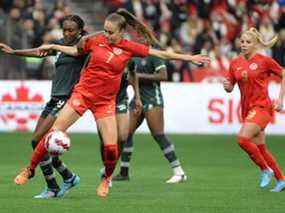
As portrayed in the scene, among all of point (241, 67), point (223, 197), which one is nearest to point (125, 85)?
point (241, 67)

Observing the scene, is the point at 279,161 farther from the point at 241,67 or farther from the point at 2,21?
the point at 2,21

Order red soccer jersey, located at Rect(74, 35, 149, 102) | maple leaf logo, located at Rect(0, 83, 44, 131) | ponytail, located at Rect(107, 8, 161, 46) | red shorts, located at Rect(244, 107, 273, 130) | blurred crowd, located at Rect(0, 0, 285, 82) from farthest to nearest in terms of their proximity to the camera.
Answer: blurred crowd, located at Rect(0, 0, 285, 82) → maple leaf logo, located at Rect(0, 83, 44, 131) → red shorts, located at Rect(244, 107, 273, 130) → ponytail, located at Rect(107, 8, 161, 46) → red soccer jersey, located at Rect(74, 35, 149, 102)

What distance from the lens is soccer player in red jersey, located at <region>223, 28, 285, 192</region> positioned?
1453cm

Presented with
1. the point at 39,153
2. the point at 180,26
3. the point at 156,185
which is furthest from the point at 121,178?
the point at 180,26

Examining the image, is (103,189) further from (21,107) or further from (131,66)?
(21,107)

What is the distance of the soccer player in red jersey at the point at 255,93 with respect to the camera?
14.5m

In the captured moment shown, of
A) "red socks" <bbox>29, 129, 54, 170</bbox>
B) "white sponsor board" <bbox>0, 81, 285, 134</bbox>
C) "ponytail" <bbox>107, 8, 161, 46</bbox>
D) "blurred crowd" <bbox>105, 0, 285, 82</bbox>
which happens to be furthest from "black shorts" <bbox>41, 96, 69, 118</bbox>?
"blurred crowd" <bbox>105, 0, 285, 82</bbox>

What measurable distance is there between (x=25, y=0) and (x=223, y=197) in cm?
1752

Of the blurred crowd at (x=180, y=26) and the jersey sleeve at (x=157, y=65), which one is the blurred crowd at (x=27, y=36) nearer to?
the blurred crowd at (x=180, y=26)

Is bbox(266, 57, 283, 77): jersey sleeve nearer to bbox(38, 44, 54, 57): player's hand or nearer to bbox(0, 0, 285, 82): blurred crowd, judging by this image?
bbox(38, 44, 54, 57): player's hand

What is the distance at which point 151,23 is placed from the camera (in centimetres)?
3048

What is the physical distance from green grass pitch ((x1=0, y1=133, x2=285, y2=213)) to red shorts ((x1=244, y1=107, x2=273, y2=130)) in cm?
94

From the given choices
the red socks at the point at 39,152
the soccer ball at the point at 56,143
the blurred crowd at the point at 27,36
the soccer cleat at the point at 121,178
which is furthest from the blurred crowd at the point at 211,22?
the soccer ball at the point at 56,143

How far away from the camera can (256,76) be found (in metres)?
14.6
